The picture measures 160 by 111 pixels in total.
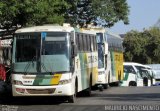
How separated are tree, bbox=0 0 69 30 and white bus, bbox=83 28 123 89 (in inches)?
98.5

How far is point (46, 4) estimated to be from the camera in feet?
92.8

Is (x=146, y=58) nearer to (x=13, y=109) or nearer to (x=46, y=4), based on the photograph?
(x=46, y=4)

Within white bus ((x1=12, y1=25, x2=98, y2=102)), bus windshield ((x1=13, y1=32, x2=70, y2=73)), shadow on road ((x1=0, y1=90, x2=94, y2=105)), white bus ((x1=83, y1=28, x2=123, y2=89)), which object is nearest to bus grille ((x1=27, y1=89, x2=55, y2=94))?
white bus ((x1=12, y1=25, x2=98, y2=102))

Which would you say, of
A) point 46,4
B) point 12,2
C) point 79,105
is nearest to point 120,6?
point 46,4

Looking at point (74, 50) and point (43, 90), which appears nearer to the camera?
point (43, 90)

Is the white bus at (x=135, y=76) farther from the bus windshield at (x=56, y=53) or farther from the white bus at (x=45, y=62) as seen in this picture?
the bus windshield at (x=56, y=53)

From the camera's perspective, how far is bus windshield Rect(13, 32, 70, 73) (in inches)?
821

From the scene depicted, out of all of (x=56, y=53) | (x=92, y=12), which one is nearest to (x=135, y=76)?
(x=92, y=12)

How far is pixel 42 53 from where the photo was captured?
69.4 feet

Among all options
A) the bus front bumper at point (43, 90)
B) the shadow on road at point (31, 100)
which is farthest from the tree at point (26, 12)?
the bus front bumper at point (43, 90)

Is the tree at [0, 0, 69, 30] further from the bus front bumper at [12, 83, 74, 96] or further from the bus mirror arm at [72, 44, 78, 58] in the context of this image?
the bus front bumper at [12, 83, 74, 96]

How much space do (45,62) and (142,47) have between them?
77.3 meters

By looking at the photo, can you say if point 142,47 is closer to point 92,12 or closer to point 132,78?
point 132,78

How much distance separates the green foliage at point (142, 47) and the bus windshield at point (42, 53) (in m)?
75.2
